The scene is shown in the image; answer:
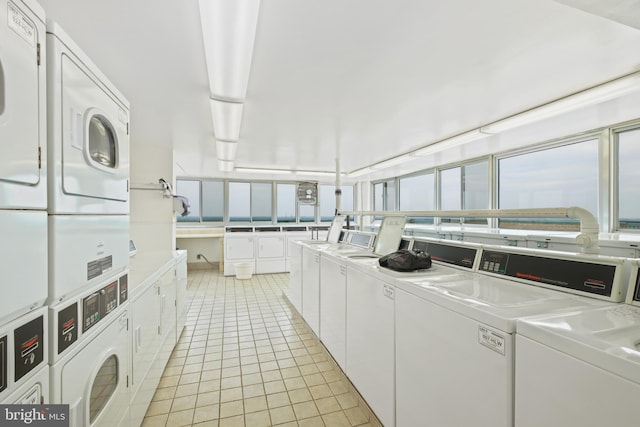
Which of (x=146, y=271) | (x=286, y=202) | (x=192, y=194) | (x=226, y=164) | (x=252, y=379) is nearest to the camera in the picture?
(x=146, y=271)

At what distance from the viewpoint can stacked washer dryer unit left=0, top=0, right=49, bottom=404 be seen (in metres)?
0.66

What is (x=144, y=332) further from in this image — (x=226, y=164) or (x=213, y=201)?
(x=213, y=201)

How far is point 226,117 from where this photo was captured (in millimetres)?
2359

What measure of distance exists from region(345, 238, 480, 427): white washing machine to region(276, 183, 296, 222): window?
233 inches

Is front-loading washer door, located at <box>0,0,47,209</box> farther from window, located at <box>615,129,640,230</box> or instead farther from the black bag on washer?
window, located at <box>615,129,640,230</box>

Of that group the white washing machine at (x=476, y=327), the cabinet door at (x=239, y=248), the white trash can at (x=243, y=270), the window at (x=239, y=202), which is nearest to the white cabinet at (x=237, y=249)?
the cabinet door at (x=239, y=248)

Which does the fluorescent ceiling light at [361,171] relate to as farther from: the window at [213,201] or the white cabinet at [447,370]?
the white cabinet at [447,370]

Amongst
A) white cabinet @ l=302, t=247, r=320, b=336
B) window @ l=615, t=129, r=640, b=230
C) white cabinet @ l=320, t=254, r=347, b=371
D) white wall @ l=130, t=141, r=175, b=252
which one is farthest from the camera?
white wall @ l=130, t=141, r=175, b=252

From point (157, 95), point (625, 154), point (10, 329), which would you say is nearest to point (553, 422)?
point (10, 329)

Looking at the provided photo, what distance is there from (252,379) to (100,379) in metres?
1.37

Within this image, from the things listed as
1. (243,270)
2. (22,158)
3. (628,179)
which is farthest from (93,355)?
(243,270)

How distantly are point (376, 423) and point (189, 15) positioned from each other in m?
2.46

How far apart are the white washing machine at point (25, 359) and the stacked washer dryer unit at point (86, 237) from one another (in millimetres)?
42

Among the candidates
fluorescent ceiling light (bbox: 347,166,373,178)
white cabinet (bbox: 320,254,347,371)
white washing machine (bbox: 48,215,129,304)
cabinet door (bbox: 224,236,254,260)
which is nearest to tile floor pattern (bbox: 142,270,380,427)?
white cabinet (bbox: 320,254,347,371)
